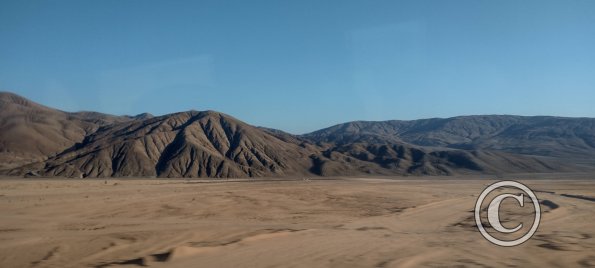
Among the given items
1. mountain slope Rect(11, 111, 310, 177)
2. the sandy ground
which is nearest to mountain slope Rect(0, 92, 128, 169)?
mountain slope Rect(11, 111, 310, 177)

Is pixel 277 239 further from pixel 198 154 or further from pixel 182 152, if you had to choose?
pixel 182 152

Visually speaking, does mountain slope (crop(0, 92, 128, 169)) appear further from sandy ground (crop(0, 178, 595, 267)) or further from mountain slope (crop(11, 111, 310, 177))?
sandy ground (crop(0, 178, 595, 267))

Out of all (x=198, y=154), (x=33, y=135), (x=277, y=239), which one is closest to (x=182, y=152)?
(x=198, y=154)

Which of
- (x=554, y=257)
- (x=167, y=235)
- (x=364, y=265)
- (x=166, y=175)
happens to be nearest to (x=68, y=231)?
(x=167, y=235)

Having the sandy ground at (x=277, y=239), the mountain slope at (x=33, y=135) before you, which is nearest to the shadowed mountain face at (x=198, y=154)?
the mountain slope at (x=33, y=135)

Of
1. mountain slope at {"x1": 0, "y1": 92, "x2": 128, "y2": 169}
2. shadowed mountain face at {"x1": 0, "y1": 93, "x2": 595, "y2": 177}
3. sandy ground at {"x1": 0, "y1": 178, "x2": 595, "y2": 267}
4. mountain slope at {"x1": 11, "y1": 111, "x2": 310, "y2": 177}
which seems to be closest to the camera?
sandy ground at {"x1": 0, "y1": 178, "x2": 595, "y2": 267}

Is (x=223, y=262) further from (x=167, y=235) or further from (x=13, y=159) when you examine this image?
(x=13, y=159)

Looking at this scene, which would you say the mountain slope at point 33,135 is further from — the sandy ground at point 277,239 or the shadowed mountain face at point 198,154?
the sandy ground at point 277,239

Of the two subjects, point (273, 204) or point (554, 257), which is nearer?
point (554, 257)

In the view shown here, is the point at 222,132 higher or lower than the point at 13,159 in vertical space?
higher

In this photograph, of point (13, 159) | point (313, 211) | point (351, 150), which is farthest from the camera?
point (351, 150)

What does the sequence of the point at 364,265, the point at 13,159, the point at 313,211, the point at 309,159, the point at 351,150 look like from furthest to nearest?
1. the point at 351,150
2. the point at 309,159
3. the point at 13,159
4. the point at 313,211
5. the point at 364,265
